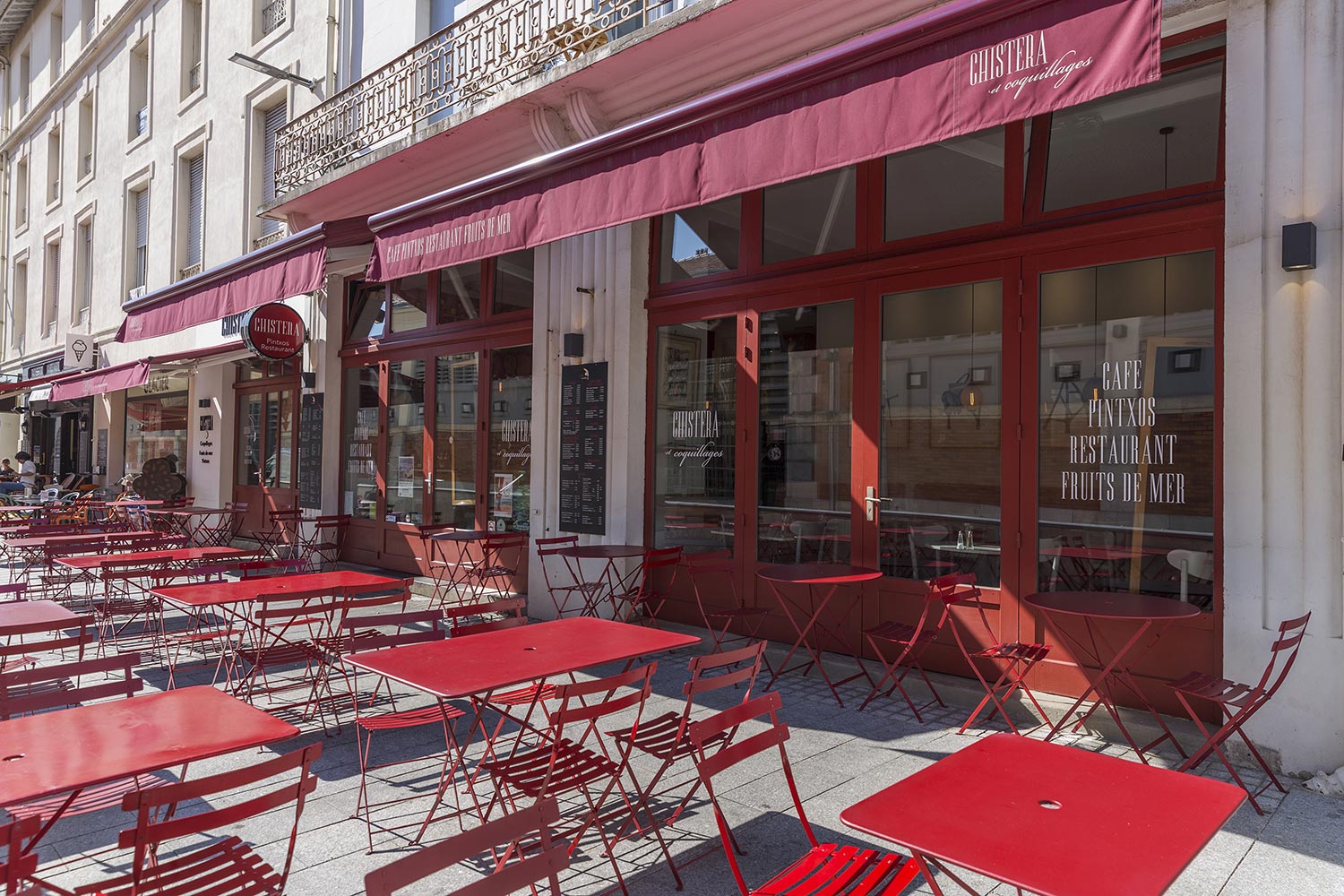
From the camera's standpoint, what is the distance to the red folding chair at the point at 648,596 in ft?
24.0

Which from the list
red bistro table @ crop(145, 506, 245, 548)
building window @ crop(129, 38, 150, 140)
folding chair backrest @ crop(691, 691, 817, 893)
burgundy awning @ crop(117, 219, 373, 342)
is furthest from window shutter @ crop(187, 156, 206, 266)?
folding chair backrest @ crop(691, 691, 817, 893)

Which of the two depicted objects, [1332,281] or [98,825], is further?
[1332,281]

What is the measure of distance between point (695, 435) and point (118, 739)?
529 centimetres

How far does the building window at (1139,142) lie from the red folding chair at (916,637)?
99.6 inches

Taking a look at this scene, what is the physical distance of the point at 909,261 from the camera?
616 cm

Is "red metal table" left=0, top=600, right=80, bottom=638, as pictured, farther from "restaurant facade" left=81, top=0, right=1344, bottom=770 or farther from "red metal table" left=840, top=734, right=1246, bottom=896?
"red metal table" left=840, top=734, right=1246, bottom=896

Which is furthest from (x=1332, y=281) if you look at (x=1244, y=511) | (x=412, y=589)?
(x=412, y=589)

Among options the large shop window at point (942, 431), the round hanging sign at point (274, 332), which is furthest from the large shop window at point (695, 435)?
the round hanging sign at point (274, 332)

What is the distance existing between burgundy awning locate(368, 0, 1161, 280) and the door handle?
2.57m

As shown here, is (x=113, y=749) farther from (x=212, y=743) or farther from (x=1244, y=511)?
(x=1244, y=511)

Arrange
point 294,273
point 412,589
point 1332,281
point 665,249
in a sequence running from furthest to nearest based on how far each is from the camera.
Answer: point 412,589
point 665,249
point 294,273
point 1332,281

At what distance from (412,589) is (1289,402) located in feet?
26.8

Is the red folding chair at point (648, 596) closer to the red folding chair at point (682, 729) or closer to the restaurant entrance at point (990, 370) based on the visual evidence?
the restaurant entrance at point (990, 370)

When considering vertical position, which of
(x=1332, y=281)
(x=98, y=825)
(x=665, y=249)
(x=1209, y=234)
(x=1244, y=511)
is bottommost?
(x=98, y=825)
